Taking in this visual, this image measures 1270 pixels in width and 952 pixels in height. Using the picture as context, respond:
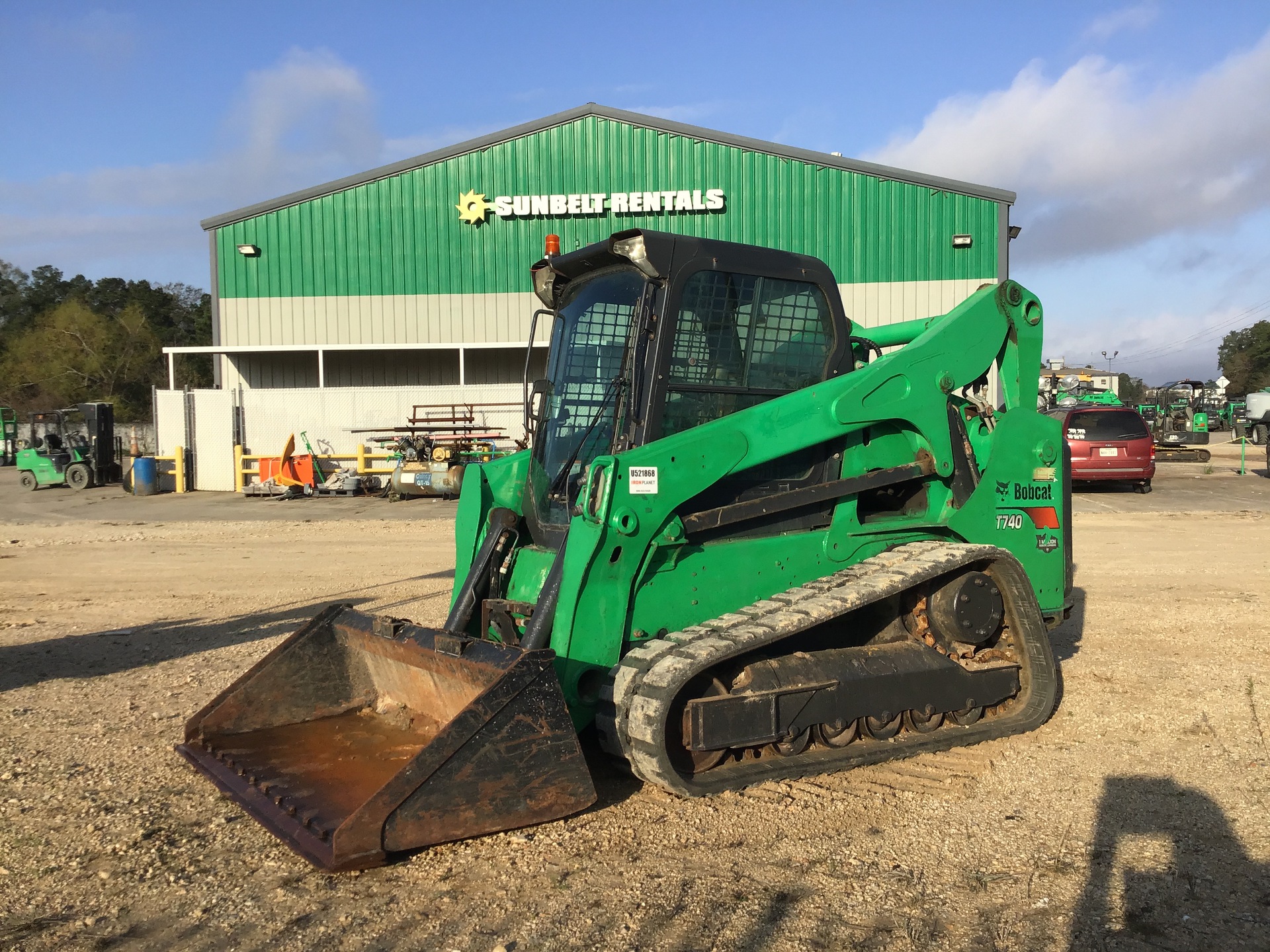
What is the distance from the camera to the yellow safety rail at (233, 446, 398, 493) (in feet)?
78.7

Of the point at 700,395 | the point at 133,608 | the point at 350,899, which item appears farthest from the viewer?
the point at 133,608

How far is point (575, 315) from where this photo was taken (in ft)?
18.9

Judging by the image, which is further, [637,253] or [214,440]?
[214,440]

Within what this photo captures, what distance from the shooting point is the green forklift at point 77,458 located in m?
26.5

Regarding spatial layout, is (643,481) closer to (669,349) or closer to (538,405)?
(669,349)

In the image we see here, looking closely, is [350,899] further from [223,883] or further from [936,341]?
[936,341]

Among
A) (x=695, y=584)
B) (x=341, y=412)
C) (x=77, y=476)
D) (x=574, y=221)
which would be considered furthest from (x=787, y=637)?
(x=77, y=476)

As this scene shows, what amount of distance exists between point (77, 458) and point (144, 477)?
384 centimetres

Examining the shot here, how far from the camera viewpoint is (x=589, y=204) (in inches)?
1023

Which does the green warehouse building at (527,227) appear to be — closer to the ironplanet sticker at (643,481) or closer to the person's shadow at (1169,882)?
the ironplanet sticker at (643,481)

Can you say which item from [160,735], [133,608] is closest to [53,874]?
[160,735]

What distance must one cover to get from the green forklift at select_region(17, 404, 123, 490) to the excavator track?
2568 cm

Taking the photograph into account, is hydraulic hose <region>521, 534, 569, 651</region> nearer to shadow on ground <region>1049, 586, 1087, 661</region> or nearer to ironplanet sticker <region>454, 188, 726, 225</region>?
shadow on ground <region>1049, 586, 1087, 661</region>

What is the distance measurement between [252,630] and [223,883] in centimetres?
507
